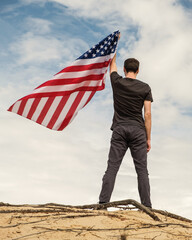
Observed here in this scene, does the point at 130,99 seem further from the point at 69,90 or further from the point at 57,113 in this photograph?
the point at 57,113

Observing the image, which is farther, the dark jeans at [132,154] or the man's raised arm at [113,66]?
the man's raised arm at [113,66]

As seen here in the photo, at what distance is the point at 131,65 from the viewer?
5277mm

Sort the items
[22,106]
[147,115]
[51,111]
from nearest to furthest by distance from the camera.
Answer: [147,115]
[22,106]
[51,111]

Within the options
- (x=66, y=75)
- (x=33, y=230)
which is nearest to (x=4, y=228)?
(x=33, y=230)

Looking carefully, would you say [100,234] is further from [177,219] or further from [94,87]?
[94,87]

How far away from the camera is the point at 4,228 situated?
3.68m

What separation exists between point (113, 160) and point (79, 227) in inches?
64.9

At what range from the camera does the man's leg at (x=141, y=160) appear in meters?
5.09

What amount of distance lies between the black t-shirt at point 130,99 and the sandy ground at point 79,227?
1524 mm

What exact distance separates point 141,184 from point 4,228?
86.8 inches

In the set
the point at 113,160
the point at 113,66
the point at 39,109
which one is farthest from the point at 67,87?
the point at 113,160

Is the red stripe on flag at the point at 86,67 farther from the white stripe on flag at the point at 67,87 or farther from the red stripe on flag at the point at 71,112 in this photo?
the red stripe on flag at the point at 71,112

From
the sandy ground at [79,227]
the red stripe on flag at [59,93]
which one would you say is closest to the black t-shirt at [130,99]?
the red stripe on flag at [59,93]

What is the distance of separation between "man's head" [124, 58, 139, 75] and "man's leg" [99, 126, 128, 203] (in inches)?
36.5
